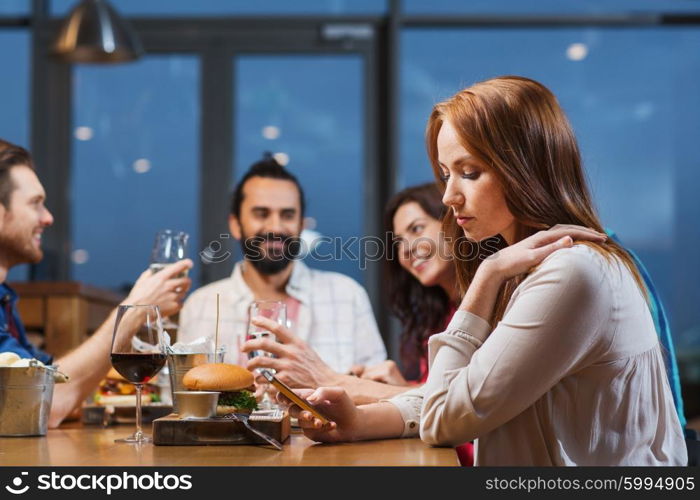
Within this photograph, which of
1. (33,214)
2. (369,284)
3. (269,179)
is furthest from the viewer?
(369,284)

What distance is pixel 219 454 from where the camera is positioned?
1.52 m

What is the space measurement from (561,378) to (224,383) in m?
0.59

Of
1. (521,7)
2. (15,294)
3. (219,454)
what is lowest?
(219,454)

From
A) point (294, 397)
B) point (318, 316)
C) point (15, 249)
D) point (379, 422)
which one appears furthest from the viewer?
point (318, 316)

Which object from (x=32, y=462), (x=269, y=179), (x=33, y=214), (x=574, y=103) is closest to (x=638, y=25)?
(x=574, y=103)

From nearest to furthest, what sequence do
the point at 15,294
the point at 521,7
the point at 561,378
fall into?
the point at 561,378 < the point at 15,294 < the point at 521,7

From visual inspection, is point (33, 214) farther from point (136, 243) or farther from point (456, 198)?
point (136, 243)

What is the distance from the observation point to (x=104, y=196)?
228 inches

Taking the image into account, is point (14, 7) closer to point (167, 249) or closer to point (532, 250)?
point (167, 249)

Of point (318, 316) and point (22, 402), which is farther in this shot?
point (318, 316)

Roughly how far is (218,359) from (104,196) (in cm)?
410

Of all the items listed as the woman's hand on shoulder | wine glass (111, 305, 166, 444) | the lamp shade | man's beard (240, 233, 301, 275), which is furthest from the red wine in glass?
the lamp shade

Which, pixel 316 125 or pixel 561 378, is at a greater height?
pixel 316 125

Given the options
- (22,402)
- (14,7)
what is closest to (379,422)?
(22,402)
